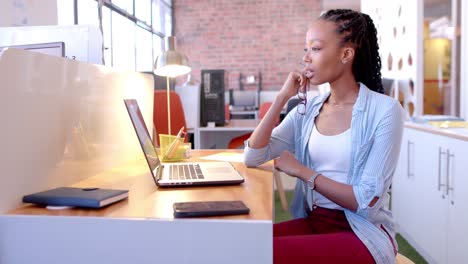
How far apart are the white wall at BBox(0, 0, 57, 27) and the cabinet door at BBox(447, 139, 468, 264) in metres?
2.28

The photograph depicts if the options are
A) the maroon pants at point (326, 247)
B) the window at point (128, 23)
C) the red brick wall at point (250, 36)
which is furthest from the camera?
the red brick wall at point (250, 36)

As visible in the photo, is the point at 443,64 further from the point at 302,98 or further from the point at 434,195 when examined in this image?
the point at 302,98

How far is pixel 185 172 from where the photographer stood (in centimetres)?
158

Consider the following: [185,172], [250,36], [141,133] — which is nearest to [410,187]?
[185,172]

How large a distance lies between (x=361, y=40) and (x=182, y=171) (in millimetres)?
698

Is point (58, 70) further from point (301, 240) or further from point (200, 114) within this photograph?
point (200, 114)

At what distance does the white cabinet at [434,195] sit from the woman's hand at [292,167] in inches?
39.2

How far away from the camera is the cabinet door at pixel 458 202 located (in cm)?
211

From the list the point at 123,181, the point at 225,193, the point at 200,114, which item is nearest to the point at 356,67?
the point at 225,193

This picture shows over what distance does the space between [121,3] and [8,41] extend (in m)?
Result: 4.74

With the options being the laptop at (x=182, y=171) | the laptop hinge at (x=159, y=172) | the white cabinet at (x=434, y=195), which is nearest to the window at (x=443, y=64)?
the white cabinet at (x=434, y=195)

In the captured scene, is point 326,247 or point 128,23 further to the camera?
point 128,23

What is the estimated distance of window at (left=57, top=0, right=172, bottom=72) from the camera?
475cm

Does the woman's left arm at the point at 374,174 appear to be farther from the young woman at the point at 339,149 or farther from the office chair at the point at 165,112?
the office chair at the point at 165,112
